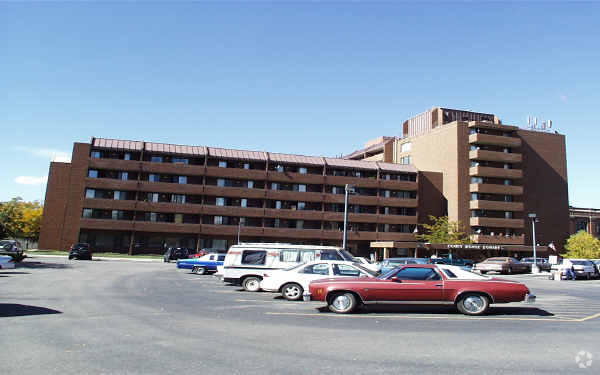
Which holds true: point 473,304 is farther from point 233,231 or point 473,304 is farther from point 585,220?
point 585,220

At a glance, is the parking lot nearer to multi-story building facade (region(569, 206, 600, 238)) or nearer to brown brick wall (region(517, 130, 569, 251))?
brown brick wall (region(517, 130, 569, 251))

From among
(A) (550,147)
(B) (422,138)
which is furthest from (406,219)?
(A) (550,147)

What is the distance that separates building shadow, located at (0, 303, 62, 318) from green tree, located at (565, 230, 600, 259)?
2721 inches

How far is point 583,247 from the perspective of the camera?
63.9 metres

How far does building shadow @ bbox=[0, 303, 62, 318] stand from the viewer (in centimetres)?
1142

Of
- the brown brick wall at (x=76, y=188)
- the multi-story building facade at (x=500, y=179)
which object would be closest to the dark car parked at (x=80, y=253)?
the brown brick wall at (x=76, y=188)

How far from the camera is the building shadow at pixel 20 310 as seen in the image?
11.4 m

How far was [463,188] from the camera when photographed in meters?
67.2

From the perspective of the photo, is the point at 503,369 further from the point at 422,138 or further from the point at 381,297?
the point at 422,138

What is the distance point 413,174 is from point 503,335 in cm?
6374

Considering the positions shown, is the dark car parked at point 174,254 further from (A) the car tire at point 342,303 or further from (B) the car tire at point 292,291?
(A) the car tire at point 342,303

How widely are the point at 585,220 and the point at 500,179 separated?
1230 inches

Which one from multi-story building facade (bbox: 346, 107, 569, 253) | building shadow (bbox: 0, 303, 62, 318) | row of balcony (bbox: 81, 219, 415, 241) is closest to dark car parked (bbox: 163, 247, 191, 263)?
row of balcony (bbox: 81, 219, 415, 241)

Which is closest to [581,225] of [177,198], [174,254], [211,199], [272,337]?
[211,199]
